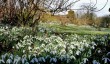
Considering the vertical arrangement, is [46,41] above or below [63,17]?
below

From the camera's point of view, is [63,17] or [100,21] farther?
[100,21]

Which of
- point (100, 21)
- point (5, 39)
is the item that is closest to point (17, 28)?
point (5, 39)

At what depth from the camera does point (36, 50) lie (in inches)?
292

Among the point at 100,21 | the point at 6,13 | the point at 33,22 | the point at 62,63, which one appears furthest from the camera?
the point at 100,21

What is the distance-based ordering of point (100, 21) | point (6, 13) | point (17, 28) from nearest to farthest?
point (6, 13), point (17, 28), point (100, 21)

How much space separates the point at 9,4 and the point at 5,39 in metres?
1.96

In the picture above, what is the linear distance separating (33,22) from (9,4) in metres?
2.72

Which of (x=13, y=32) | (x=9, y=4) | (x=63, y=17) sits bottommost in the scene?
(x=13, y=32)

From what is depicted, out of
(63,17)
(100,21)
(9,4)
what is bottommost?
(100,21)

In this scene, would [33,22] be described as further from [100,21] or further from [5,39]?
[100,21]

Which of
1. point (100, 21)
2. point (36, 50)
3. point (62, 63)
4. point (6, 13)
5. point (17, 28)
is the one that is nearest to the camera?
point (62, 63)

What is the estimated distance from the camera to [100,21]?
61750 mm

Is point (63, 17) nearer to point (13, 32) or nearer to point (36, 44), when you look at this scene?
A: point (36, 44)

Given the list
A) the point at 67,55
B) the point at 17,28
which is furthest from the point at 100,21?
the point at 67,55
